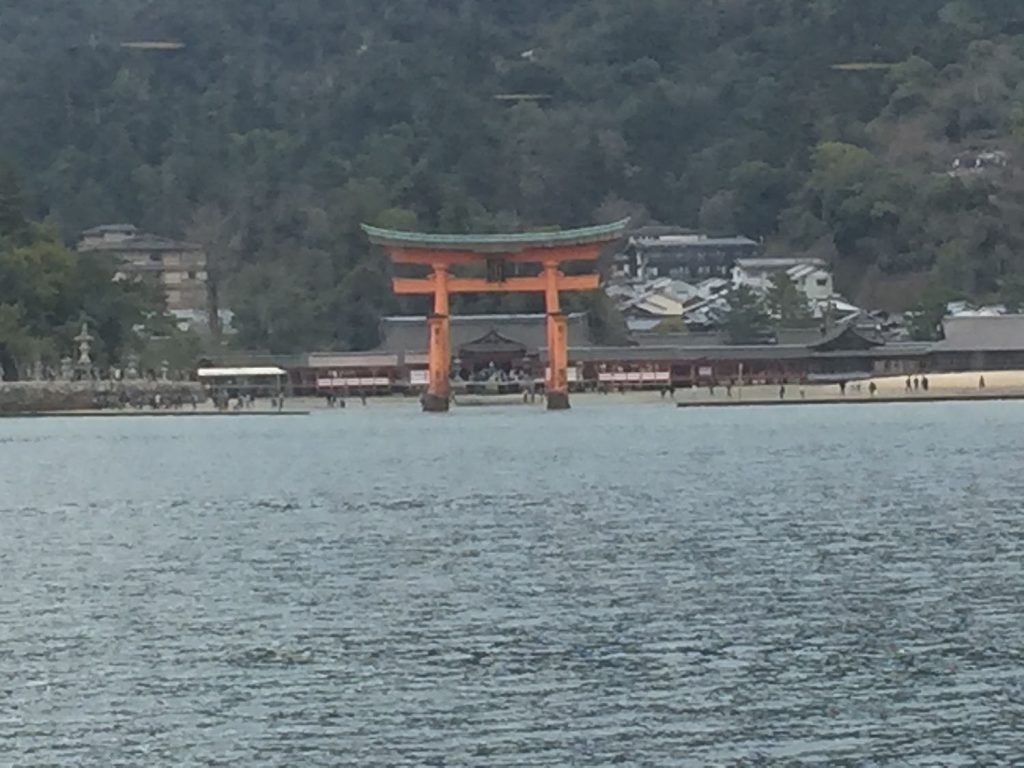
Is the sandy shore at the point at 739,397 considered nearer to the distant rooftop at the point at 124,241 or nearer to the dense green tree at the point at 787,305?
the dense green tree at the point at 787,305

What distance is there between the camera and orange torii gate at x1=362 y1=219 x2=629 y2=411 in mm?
68125

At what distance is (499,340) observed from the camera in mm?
82875

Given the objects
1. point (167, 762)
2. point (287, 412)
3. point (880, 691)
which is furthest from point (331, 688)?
point (287, 412)

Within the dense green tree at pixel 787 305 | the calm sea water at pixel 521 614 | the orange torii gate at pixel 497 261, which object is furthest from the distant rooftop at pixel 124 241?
the calm sea water at pixel 521 614

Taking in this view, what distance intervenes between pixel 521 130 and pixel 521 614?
8995cm

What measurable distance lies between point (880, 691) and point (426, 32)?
10585 cm

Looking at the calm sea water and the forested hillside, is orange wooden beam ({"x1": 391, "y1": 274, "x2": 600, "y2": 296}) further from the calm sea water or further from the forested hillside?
the calm sea water

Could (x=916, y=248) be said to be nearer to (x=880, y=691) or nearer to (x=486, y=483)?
(x=486, y=483)

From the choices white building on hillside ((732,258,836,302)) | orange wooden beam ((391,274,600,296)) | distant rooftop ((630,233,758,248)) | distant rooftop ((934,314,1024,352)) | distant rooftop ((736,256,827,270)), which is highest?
distant rooftop ((630,233,758,248))

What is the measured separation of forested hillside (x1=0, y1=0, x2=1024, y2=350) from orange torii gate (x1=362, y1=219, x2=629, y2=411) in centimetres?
2052

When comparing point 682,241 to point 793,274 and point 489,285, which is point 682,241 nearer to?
point 793,274

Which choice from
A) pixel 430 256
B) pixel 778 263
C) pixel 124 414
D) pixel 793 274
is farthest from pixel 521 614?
pixel 778 263

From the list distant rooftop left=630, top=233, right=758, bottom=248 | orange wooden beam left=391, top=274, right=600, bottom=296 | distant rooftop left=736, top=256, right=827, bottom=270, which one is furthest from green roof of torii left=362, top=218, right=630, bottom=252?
distant rooftop left=630, top=233, right=758, bottom=248

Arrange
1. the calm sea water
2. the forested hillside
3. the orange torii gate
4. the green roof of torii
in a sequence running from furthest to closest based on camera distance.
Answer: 1. the forested hillside
2. the orange torii gate
3. the green roof of torii
4. the calm sea water
